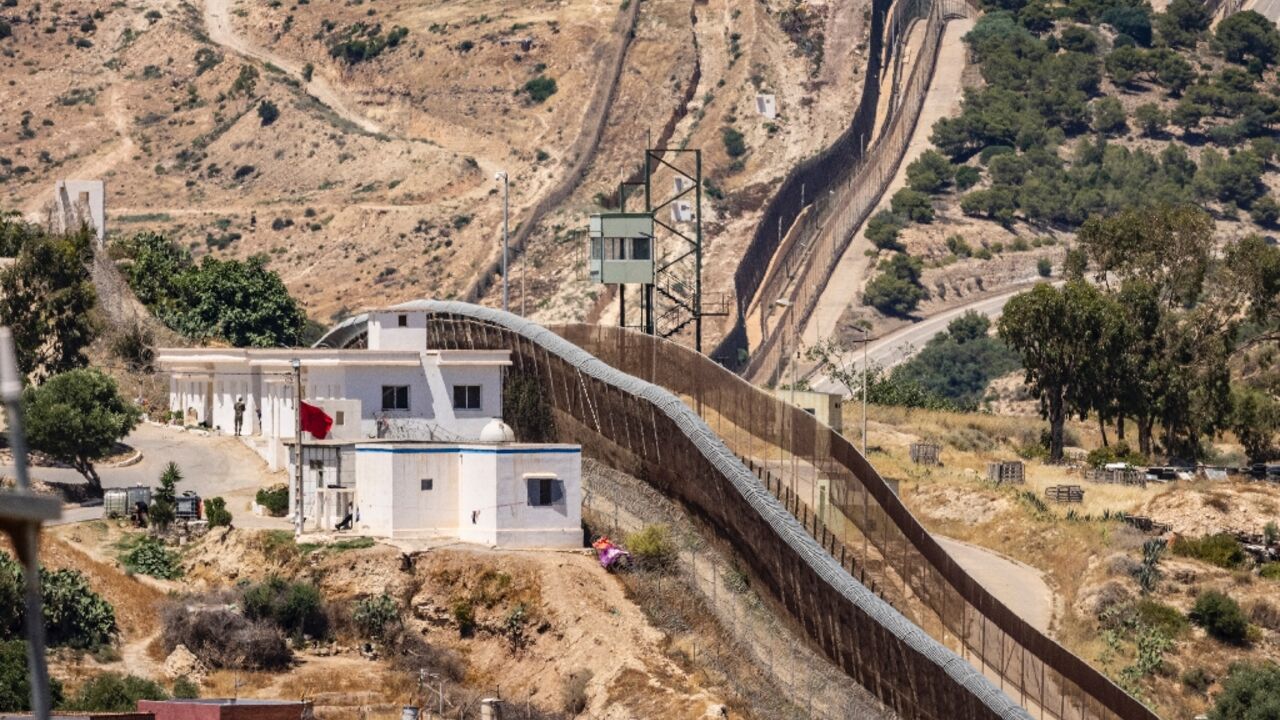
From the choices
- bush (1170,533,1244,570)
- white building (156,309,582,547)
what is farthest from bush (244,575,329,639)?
bush (1170,533,1244,570)

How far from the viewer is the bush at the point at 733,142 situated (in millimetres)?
149125

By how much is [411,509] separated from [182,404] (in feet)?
72.1

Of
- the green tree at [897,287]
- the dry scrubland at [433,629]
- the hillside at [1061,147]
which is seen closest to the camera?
the dry scrubland at [433,629]

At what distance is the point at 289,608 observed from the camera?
51688mm

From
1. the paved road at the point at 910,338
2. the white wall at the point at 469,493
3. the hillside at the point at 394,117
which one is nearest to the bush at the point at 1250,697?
the white wall at the point at 469,493

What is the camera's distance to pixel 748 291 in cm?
12862

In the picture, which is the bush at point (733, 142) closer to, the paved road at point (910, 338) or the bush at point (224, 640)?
the paved road at point (910, 338)

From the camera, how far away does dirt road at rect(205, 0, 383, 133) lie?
169 m

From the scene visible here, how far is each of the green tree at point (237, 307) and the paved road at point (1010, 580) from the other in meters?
35.3

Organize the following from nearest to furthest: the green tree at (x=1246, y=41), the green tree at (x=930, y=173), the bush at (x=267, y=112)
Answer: the green tree at (x=930, y=173) → the bush at (x=267, y=112) → the green tree at (x=1246, y=41)

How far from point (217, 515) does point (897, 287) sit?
87255 millimetres

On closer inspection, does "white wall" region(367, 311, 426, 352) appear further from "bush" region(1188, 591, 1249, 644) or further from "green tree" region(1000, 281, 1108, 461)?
"green tree" region(1000, 281, 1108, 461)

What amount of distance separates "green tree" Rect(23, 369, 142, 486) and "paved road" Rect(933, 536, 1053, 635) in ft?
67.6

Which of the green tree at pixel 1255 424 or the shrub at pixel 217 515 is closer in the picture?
the shrub at pixel 217 515
